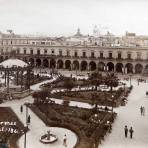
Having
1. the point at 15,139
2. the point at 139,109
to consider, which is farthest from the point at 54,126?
the point at 139,109

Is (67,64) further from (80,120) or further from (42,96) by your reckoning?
(80,120)

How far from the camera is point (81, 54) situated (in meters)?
74.2

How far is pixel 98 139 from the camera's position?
25.6 meters

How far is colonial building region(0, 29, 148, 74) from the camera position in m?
70.0

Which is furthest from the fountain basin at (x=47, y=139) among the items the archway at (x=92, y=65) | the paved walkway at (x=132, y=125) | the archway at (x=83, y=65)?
the archway at (x=83, y=65)

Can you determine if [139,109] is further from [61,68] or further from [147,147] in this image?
[61,68]

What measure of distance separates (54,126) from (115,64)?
42.9m

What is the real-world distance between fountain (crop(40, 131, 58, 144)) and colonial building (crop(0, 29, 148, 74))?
147 ft

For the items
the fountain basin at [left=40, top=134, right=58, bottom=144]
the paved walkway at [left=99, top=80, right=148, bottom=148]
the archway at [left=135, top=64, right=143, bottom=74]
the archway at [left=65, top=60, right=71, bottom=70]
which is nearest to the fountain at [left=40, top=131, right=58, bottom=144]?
the fountain basin at [left=40, top=134, right=58, bottom=144]

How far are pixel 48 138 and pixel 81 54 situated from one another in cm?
4935

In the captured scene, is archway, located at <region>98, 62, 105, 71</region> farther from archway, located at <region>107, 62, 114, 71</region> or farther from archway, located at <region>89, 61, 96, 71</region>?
archway, located at <region>89, 61, 96, 71</region>

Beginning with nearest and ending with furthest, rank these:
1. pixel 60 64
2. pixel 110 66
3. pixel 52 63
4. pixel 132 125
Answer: pixel 132 125, pixel 110 66, pixel 52 63, pixel 60 64

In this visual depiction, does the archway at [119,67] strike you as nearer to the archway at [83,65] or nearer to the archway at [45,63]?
the archway at [83,65]

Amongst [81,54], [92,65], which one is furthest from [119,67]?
[81,54]
